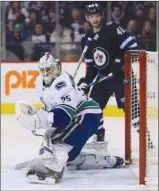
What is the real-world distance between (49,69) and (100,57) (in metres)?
0.77

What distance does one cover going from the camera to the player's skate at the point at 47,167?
338 cm

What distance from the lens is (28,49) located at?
23.1 feet

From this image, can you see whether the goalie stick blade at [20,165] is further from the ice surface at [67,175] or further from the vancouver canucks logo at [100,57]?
the vancouver canucks logo at [100,57]

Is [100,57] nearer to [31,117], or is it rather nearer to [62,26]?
[31,117]

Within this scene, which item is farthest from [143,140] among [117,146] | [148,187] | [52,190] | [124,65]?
[117,146]

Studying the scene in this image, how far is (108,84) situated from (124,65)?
29cm

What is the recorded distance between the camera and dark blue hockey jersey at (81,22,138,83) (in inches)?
161

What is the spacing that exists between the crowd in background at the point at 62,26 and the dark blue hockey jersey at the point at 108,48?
279 cm

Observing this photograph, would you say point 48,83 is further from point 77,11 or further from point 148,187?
point 77,11

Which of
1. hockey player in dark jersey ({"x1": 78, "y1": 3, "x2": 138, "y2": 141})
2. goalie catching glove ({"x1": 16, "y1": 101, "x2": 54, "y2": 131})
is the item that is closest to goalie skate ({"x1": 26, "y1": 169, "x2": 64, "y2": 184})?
goalie catching glove ({"x1": 16, "y1": 101, "x2": 54, "y2": 131})

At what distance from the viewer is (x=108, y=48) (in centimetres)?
416

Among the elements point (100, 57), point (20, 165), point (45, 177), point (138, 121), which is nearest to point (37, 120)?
point (45, 177)

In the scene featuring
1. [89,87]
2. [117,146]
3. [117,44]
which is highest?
[117,44]

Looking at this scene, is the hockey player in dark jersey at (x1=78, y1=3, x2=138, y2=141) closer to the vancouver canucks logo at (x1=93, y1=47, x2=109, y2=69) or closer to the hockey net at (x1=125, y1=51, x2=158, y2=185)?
the vancouver canucks logo at (x1=93, y1=47, x2=109, y2=69)
